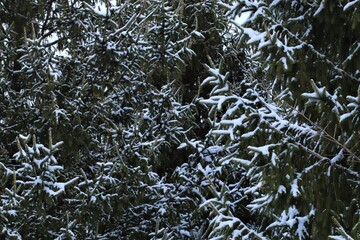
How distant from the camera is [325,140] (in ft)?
14.1

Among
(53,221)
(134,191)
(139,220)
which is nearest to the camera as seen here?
(53,221)

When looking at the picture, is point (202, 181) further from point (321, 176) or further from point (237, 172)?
point (321, 176)

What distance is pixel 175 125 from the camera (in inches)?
302

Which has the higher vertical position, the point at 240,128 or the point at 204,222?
the point at 240,128

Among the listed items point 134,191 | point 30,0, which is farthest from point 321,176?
point 30,0

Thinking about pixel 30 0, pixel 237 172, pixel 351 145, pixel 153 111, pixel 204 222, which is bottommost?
pixel 204 222

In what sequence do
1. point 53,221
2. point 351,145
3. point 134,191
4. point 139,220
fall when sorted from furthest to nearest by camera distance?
point 139,220 → point 134,191 → point 53,221 → point 351,145

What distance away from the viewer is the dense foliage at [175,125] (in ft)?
13.8

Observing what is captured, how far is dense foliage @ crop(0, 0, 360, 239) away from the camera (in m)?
4.20

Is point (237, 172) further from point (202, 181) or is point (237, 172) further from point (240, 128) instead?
point (240, 128)

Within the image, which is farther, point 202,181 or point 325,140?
point 202,181

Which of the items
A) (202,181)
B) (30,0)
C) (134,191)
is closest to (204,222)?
(202,181)

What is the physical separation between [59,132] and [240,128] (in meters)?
2.97

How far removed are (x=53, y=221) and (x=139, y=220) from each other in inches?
61.3
